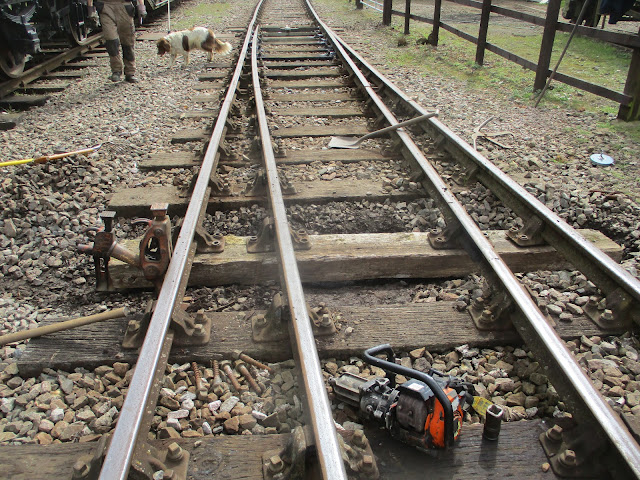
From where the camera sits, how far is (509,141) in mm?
4797

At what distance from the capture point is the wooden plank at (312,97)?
6055mm

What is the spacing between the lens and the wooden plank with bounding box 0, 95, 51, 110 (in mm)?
6238

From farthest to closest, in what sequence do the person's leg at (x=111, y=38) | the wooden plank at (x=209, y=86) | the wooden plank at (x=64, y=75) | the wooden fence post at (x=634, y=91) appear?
the wooden plank at (x=64, y=75) < the person's leg at (x=111, y=38) < the wooden plank at (x=209, y=86) < the wooden fence post at (x=634, y=91)

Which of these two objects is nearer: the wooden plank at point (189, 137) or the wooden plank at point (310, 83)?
the wooden plank at point (189, 137)

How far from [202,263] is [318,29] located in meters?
9.49

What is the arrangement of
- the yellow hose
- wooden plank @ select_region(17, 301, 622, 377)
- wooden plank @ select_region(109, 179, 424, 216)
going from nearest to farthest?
wooden plank @ select_region(17, 301, 622, 377), wooden plank @ select_region(109, 179, 424, 216), the yellow hose

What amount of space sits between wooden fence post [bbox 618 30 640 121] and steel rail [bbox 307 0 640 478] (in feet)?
11.5

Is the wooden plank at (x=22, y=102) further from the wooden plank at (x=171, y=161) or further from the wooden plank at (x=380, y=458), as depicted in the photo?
the wooden plank at (x=380, y=458)

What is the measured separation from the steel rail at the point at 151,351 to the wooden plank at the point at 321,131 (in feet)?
5.50

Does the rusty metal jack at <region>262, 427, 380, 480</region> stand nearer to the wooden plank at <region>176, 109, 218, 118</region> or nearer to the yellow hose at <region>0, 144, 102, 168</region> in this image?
the yellow hose at <region>0, 144, 102, 168</region>

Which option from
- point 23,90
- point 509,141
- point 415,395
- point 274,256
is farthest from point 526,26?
point 415,395

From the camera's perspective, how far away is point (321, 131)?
4.98m

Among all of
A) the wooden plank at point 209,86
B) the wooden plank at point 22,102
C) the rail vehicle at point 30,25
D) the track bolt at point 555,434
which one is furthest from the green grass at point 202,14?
the track bolt at point 555,434

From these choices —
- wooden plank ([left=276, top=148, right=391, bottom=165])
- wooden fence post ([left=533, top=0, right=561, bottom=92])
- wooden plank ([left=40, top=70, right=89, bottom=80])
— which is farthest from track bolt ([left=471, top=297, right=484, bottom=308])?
wooden plank ([left=40, top=70, right=89, bottom=80])
